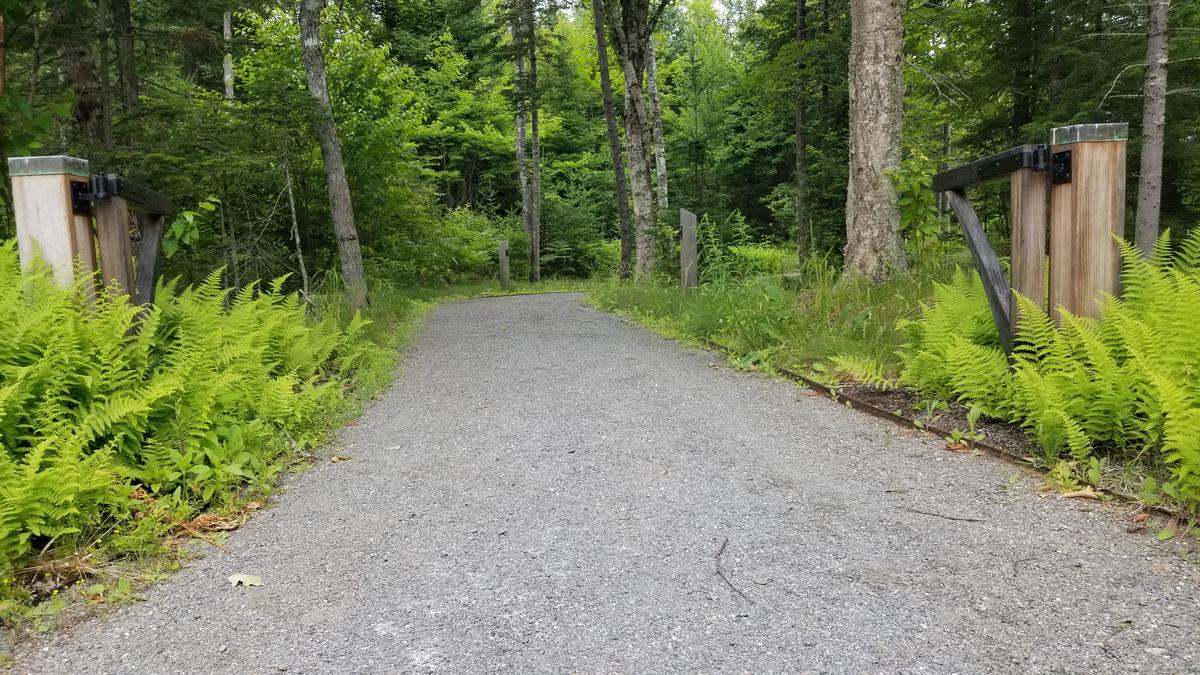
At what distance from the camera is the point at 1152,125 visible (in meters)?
8.02

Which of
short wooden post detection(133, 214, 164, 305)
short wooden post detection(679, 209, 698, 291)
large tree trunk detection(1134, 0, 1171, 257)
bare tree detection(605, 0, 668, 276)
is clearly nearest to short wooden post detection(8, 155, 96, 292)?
short wooden post detection(133, 214, 164, 305)

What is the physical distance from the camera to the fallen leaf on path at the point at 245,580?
8.59ft

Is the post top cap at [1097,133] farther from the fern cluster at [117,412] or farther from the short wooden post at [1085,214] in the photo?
the fern cluster at [117,412]

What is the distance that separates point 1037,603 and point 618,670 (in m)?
1.35

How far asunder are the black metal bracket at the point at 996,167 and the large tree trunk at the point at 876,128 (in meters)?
2.42

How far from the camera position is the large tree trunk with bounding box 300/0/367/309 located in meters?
10.0

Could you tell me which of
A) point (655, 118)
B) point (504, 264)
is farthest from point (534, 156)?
point (655, 118)

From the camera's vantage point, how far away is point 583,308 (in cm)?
1316

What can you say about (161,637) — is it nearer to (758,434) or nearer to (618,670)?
(618,670)

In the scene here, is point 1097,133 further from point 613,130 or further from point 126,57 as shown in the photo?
point 613,130

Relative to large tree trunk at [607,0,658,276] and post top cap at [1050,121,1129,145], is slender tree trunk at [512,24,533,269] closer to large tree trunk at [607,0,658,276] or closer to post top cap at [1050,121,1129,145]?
large tree trunk at [607,0,658,276]

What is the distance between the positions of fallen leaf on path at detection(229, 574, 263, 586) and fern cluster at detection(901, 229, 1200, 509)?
346 centimetres

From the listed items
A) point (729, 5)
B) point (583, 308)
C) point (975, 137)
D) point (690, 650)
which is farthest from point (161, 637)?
point (729, 5)

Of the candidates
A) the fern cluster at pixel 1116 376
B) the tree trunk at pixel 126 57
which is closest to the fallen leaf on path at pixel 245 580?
the fern cluster at pixel 1116 376
